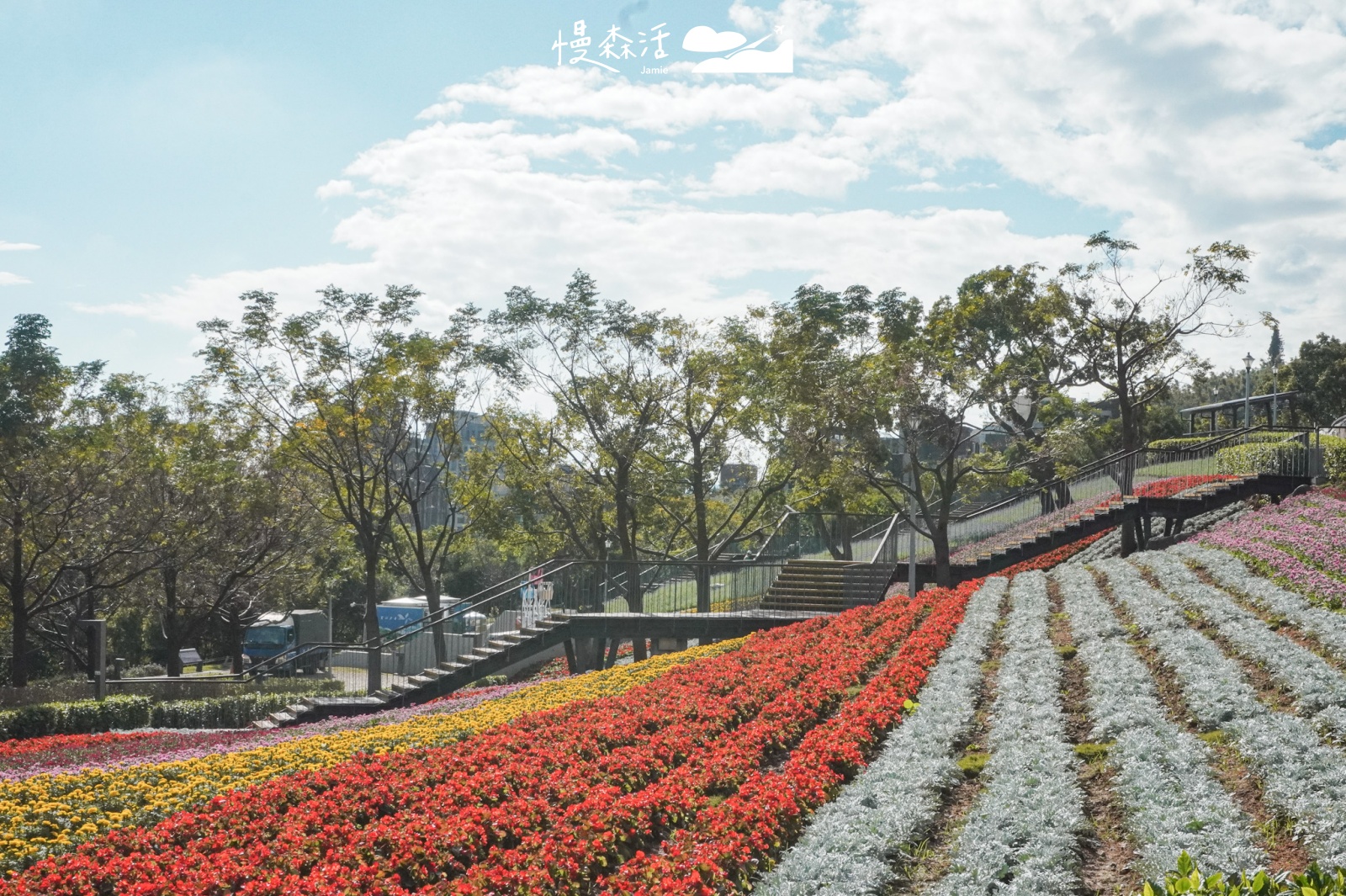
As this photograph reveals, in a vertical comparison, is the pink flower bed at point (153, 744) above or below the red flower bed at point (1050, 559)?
below

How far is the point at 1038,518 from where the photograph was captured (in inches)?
1063

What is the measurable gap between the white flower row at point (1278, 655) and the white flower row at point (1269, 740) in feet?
0.82

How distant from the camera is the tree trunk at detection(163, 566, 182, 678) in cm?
3070

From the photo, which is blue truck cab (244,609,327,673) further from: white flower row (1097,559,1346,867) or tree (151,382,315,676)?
white flower row (1097,559,1346,867)

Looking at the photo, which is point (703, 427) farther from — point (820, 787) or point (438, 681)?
point (820, 787)

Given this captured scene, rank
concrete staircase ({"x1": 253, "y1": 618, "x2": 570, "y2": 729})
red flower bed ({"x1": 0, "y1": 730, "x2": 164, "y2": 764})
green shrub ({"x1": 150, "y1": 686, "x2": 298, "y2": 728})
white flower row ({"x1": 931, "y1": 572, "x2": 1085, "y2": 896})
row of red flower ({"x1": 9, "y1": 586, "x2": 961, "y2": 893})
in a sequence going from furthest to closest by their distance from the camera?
green shrub ({"x1": 150, "y1": 686, "x2": 298, "y2": 728}) → concrete staircase ({"x1": 253, "y1": 618, "x2": 570, "y2": 729}) → red flower bed ({"x1": 0, "y1": 730, "x2": 164, "y2": 764}) → row of red flower ({"x1": 9, "y1": 586, "x2": 961, "y2": 893}) → white flower row ({"x1": 931, "y1": 572, "x2": 1085, "y2": 896})

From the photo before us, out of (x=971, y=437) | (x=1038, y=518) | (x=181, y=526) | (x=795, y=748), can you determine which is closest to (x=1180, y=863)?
(x=795, y=748)

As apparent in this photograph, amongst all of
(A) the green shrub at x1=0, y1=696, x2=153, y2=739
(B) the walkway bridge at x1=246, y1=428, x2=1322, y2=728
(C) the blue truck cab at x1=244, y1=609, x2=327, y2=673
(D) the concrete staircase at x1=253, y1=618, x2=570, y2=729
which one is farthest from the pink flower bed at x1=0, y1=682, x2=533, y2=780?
(C) the blue truck cab at x1=244, y1=609, x2=327, y2=673

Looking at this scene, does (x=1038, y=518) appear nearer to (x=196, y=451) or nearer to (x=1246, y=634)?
(x=1246, y=634)

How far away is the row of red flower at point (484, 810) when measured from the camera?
660 centimetres

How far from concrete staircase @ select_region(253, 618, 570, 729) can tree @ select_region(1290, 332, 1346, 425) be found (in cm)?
4391

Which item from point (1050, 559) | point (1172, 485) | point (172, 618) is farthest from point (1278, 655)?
point (172, 618)

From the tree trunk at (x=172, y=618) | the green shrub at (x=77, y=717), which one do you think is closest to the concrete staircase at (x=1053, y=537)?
the green shrub at (x=77, y=717)

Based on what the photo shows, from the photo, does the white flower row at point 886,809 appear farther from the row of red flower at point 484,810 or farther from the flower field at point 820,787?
the row of red flower at point 484,810
